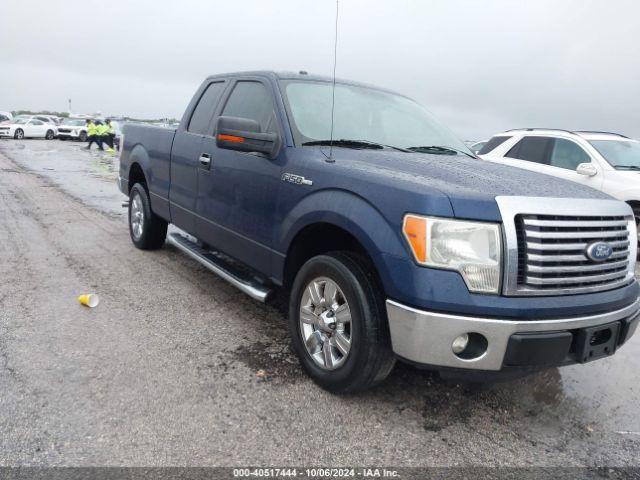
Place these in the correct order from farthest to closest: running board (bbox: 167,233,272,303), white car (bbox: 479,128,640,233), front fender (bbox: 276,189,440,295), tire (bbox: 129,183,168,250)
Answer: white car (bbox: 479,128,640,233) < tire (bbox: 129,183,168,250) < running board (bbox: 167,233,272,303) < front fender (bbox: 276,189,440,295)

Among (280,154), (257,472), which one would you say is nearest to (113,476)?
(257,472)

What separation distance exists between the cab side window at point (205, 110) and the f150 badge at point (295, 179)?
1.49 meters

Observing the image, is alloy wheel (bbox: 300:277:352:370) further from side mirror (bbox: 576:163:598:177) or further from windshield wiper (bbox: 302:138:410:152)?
side mirror (bbox: 576:163:598:177)

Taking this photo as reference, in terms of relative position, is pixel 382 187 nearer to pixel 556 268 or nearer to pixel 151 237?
pixel 556 268

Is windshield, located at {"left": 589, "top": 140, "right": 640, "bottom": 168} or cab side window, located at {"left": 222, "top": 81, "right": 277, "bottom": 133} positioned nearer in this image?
cab side window, located at {"left": 222, "top": 81, "right": 277, "bottom": 133}

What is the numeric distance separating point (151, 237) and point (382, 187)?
3.95m

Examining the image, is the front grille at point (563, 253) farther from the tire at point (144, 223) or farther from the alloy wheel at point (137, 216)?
the alloy wheel at point (137, 216)

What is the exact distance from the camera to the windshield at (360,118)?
3723 millimetres

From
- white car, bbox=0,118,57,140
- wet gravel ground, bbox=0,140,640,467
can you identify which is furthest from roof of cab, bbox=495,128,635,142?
white car, bbox=0,118,57,140

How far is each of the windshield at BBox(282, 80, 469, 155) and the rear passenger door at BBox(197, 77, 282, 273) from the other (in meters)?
0.19

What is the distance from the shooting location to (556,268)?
257 centimetres

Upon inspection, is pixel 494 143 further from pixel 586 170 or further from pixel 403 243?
pixel 403 243

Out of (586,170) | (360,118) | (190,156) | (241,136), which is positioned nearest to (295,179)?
(241,136)

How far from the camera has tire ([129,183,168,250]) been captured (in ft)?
19.2
